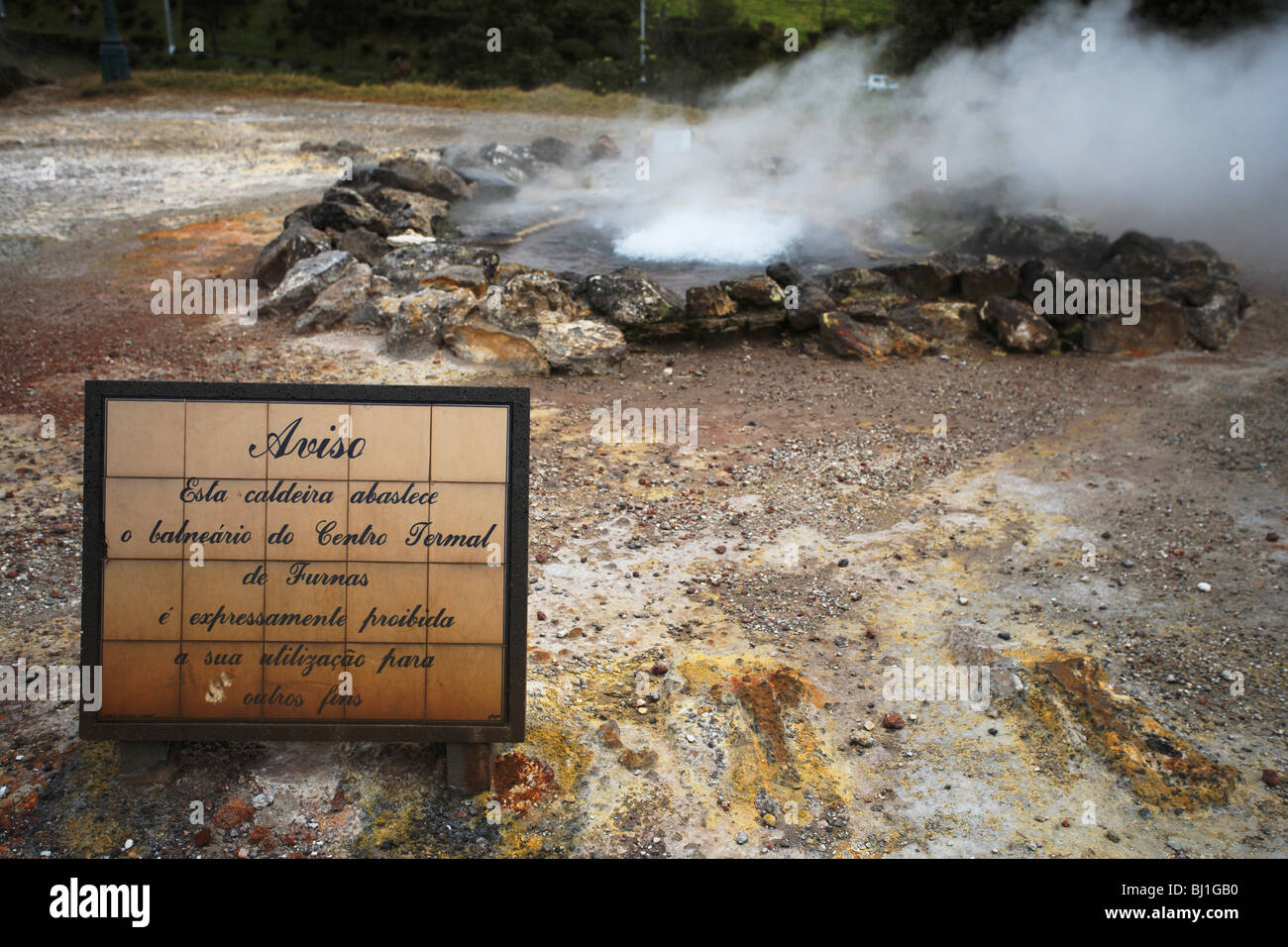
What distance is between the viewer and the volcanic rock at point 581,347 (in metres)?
9.17

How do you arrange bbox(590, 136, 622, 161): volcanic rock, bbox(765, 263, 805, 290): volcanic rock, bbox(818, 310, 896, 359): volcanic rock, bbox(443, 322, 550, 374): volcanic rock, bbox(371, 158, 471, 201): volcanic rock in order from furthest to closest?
bbox(590, 136, 622, 161): volcanic rock → bbox(371, 158, 471, 201): volcanic rock → bbox(765, 263, 805, 290): volcanic rock → bbox(818, 310, 896, 359): volcanic rock → bbox(443, 322, 550, 374): volcanic rock

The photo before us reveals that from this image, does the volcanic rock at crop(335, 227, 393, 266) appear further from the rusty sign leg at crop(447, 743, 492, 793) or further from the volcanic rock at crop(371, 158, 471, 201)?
the rusty sign leg at crop(447, 743, 492, 793)

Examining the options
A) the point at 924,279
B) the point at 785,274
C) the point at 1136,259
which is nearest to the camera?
the point at 785,274

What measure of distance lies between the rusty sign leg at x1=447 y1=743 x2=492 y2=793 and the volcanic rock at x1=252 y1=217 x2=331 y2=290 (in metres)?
8.56

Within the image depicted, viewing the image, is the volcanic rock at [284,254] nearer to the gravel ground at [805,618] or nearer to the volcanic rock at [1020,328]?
the gravel ground at [805,618]

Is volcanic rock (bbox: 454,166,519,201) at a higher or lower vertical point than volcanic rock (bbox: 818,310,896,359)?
higher

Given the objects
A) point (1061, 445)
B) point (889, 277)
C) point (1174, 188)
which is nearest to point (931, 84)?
point (1174, 188)

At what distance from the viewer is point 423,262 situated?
420 inches

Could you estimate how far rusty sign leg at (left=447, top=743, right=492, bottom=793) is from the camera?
12.4 feet

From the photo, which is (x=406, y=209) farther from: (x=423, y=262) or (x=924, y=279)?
(x=924, y=279)

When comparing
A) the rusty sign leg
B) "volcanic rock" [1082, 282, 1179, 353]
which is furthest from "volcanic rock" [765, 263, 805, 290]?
the rusty sign leg

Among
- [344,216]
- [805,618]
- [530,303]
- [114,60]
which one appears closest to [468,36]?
[114,60]

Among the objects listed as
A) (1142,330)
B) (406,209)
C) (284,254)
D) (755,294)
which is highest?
(406,209)

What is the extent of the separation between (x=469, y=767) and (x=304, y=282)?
7751 millimetres
